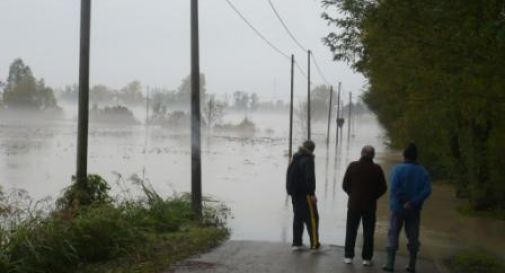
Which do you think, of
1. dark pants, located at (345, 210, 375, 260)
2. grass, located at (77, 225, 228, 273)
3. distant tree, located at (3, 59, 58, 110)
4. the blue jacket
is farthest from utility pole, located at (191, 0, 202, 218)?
distant tree, located at (3, 59, 58, 110)

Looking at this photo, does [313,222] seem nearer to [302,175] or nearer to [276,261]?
[302,175]

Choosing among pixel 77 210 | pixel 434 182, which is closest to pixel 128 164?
pixel 434 182

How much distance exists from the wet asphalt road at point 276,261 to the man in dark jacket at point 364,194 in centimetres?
30

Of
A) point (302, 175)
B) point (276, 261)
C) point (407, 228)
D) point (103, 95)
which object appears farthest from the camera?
point (103, 95)

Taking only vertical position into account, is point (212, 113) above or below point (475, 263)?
above

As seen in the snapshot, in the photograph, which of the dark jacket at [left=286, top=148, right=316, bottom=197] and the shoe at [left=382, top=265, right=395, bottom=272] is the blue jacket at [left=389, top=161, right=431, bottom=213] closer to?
the shoe at [left=382, top=265, right=395, bottom=272]

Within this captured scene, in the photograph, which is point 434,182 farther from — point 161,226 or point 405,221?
point 405,221

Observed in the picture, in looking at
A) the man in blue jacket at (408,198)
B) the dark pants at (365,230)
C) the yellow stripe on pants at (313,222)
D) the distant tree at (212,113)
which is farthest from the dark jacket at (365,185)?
the distant tree at (212,113)

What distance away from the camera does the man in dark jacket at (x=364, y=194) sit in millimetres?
9773

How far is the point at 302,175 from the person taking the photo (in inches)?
426

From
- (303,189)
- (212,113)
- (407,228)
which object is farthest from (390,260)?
(212,113)

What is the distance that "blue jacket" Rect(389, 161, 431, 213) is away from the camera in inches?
369

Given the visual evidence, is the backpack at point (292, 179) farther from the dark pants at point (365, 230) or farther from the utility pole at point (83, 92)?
the utility pole at point (83, 92)

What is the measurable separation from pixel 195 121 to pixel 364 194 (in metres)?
6.24
